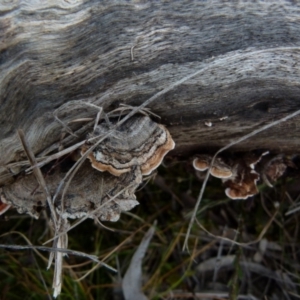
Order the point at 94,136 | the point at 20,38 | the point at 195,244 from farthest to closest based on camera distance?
1. the point at 195,244
2. the point at 94,136
3. the point at 20,38

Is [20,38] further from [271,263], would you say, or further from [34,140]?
[271,263]

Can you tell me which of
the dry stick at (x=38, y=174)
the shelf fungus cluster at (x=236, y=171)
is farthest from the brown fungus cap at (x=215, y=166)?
the dry stick at (x=38, y=174)

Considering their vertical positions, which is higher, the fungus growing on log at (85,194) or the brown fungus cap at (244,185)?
the fungus growing on log at (85,194)

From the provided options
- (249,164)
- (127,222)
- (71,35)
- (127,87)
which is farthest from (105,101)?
(127,222)

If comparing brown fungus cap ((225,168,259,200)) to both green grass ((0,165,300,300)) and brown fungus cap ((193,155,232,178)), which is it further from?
green grass ((0,165,300,300))

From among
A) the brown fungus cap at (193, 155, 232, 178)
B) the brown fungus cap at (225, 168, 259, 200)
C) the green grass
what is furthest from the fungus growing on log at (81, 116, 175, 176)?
the green grass

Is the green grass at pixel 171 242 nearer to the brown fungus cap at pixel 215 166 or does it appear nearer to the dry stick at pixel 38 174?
the brown fungus cap at pixel 215 166
